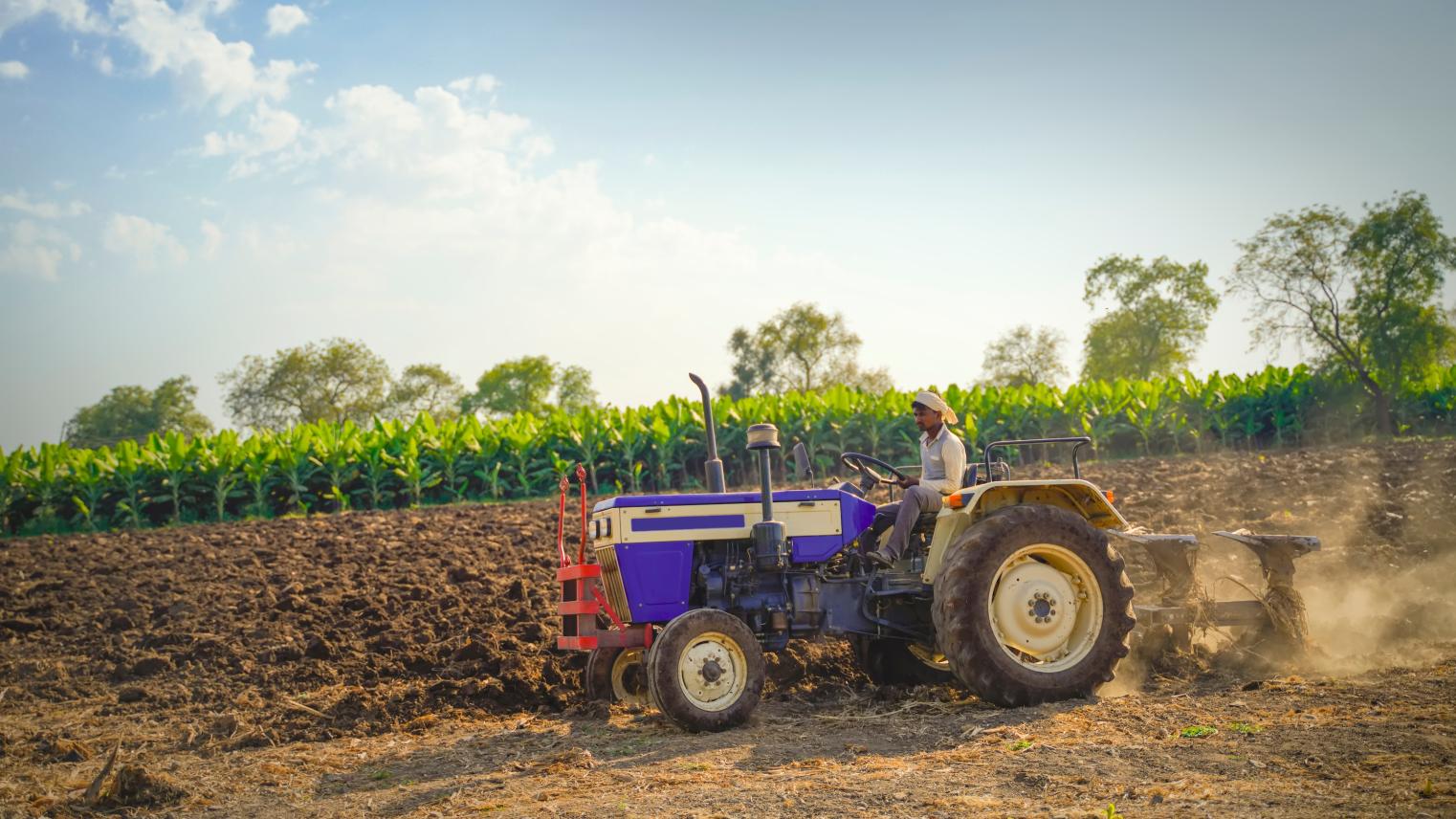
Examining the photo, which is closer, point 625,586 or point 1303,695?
point 1303,695

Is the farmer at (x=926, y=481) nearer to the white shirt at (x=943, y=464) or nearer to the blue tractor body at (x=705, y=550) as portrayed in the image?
the white shirt at (x=943, y=464)

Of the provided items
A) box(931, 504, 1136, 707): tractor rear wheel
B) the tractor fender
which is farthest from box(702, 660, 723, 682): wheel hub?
the tractor fender

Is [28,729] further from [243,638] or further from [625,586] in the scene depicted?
[625,586]

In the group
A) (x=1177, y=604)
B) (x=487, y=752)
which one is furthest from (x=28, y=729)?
(x=1177, y=604)

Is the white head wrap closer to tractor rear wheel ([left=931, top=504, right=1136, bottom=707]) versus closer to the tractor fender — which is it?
the tractor fender

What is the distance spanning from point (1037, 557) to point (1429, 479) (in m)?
10.1

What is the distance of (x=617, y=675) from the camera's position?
7.07 metres

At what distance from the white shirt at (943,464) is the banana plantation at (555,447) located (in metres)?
8.45

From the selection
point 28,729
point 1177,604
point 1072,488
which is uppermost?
point 1072,488

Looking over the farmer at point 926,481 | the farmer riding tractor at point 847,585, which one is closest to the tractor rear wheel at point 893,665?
the farmer riding tractor at point 847,585

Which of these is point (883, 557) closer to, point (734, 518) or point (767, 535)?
point (767, 535)

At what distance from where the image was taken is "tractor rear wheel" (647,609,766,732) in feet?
19.0

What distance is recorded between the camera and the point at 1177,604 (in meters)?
7.05

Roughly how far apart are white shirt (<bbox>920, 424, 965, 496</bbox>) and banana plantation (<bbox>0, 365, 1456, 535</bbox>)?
8455 millimetres
